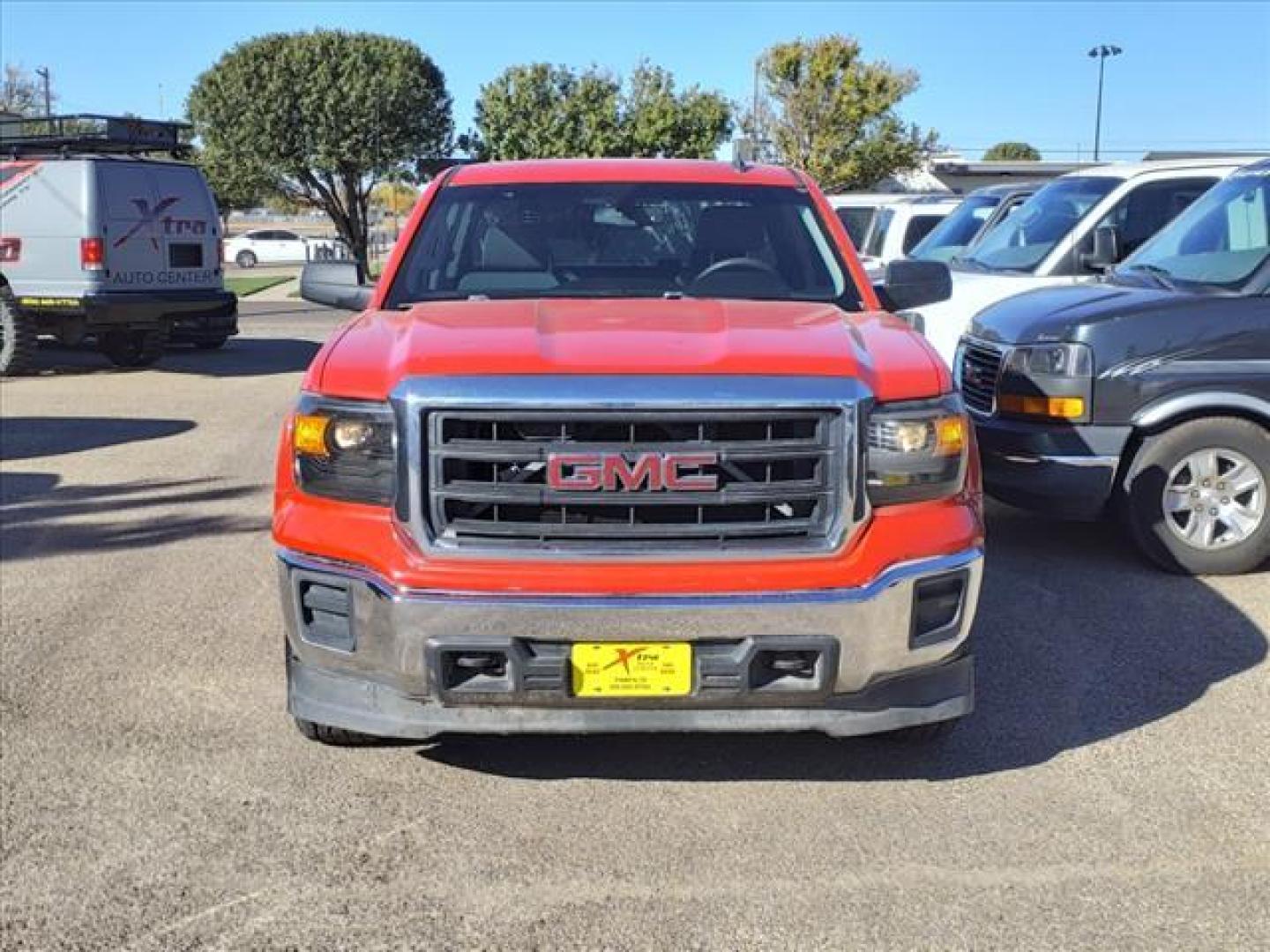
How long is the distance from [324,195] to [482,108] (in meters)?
5.35

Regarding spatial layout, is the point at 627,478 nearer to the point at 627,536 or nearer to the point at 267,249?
the point at 627,536

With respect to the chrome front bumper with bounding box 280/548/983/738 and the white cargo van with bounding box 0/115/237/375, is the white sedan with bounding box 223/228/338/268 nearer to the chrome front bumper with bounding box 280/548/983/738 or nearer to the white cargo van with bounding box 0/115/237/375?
the white cargo van with bounding box 0/115/237/375

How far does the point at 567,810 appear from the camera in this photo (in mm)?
3777

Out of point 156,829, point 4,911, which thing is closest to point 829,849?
point 156,829

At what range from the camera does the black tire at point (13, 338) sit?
46.3ft

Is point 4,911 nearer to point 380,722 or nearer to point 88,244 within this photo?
point 380,722

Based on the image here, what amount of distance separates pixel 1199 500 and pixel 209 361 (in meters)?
13.2

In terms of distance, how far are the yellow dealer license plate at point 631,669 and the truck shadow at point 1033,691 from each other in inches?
28.1

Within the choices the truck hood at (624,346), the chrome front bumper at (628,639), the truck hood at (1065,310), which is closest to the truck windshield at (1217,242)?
the truck hood at (1065,310)

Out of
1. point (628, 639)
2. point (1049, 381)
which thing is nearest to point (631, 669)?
point (628, 639)

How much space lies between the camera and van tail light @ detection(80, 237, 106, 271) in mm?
13516

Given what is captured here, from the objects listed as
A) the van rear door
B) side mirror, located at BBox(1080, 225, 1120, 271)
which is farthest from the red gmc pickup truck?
the van rear door

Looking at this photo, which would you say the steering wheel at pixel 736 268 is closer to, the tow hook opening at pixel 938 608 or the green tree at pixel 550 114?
the tow hook opening at pixel 938 608

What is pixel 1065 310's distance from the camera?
641 cm
